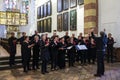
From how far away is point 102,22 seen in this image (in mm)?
14266

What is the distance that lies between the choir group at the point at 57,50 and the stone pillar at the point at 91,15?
2013mm

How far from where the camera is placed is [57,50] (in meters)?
10.9

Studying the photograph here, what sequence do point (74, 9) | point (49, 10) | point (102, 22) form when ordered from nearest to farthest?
point (102, 22) → point (74, 9) → point (49, 10)

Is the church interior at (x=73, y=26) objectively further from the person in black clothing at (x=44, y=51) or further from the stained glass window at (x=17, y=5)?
the stained glass window at (x=17, y=5)

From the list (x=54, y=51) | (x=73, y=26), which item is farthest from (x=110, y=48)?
(x=73, y=26)

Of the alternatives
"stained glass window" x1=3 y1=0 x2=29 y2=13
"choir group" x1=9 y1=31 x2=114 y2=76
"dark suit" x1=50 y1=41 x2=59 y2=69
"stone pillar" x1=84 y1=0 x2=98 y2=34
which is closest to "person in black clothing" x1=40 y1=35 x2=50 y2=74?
"choir group" x1=9 y1=31 x2=114 y2=76

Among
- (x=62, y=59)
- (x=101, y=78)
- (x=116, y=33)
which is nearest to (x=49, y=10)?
(x=116, y=33)

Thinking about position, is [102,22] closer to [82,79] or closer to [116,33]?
[116,33]

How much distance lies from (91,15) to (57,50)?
4.49 meters

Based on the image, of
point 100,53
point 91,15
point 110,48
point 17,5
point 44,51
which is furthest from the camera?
point 17,5

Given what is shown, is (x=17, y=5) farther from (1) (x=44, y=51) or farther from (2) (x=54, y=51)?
(1) (x=44, y=51)

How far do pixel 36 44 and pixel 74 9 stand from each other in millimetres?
6032

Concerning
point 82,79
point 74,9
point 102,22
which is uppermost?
point 74,9

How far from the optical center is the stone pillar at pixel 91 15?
565 inches
